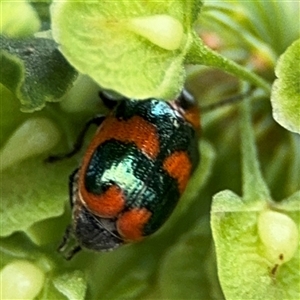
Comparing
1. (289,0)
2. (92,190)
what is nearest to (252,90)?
(289,0)

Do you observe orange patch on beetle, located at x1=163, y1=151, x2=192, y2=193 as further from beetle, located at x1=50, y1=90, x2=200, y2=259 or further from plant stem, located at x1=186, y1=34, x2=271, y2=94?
plant stem, located at x1=186, y1=34, x2=271, y2=94

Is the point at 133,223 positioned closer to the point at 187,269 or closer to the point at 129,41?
the point at 187,269

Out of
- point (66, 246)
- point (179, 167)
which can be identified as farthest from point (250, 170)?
point (66, 246)

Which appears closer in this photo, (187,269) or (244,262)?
(244,262)

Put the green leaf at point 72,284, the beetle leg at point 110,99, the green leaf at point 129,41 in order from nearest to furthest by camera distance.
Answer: the green leaf at point 129,41 → the green leaf at point 72,284 → the beetle leg at point 110,99

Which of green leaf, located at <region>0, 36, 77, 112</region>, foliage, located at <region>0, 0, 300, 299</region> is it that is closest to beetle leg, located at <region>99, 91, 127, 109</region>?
foliage, located at <region>0, 0, 300, 299</region>

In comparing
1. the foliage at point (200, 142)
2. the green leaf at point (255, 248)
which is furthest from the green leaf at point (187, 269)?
the green leaf at point (255, 248)

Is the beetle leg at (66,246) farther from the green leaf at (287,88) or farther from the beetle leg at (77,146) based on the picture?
the green leaf at (287,88)

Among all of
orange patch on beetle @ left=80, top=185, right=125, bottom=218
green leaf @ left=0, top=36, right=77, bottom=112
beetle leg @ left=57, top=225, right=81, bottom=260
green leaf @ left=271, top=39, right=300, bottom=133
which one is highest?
green leaf @ left=271, top=39, right=300, bottom=133
